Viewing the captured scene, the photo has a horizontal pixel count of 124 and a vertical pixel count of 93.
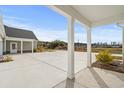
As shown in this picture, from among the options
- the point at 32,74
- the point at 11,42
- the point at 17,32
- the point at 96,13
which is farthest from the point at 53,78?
the point at 17,32

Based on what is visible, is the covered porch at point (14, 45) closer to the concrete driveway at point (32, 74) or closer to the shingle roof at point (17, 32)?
the shingle roof at point (17, 32)

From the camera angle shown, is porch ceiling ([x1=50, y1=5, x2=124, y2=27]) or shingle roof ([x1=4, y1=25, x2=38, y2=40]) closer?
porch ceiling ([x1=50, y1=5, x2=124, y2=27])

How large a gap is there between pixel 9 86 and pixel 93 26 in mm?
5766

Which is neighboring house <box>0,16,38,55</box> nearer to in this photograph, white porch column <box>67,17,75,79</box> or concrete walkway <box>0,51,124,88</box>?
concrete walkway <box>0,51,124,88</box>

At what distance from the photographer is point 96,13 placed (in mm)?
5242

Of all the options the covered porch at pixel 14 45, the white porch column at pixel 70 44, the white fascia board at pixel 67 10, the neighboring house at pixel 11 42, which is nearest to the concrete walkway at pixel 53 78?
the white porch column at pixel 70 44

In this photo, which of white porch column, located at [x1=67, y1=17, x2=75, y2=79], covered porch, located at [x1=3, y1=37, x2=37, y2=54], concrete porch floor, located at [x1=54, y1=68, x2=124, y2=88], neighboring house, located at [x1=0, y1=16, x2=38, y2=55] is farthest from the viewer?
covered porch, located at [x1=3, y1=37, x2=37, y2=54]

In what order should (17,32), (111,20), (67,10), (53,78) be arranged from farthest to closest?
(17,32)
(111,20)
(53,78)
(67,10)

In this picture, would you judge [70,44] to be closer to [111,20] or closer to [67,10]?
[67,10]

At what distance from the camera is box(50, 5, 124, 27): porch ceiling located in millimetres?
4332

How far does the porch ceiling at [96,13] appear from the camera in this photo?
14.2 feet

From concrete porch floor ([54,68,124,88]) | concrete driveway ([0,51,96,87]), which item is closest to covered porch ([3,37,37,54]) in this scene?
concrete driveway ([0,51,96,87])
